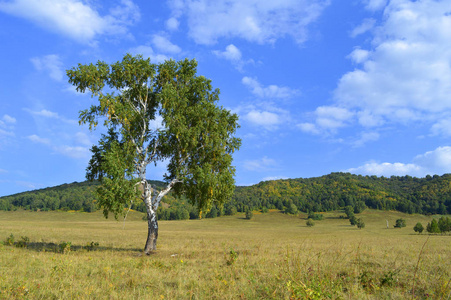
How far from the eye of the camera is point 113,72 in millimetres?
25438

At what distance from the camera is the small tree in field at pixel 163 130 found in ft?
76.7

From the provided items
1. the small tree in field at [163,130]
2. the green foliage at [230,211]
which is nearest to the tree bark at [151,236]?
the small tree in field at [163,130]

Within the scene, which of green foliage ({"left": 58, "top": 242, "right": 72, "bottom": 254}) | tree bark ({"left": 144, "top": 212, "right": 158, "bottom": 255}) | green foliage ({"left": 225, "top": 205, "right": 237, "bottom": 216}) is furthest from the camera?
green foliage ({"left": 225, "top": 205, "right": 237, "bottom": 216})

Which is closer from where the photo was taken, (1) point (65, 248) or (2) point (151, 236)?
(1) point (65, 248)

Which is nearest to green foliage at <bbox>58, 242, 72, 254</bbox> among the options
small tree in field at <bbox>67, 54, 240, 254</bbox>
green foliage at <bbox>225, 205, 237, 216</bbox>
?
small tree in field at <bbox>67, 54, 240, 254</bbox>

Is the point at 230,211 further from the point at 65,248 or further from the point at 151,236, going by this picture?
the point at 65,248

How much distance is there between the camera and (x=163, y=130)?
2414 cm

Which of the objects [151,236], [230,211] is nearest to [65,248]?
[151,236]

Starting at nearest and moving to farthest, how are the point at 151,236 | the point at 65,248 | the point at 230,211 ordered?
the point at 65,248
the point at 151,236
the point at 230,211

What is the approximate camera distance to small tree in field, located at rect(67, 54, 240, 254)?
23.4 meters

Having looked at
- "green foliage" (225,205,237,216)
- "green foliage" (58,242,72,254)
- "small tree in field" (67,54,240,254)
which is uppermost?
"small tree in field" (67,54,240,254)

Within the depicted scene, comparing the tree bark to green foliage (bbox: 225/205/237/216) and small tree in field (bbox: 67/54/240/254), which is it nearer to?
small tree in field (bbox: 67/54/240/254)

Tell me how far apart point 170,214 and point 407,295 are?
16427 cm

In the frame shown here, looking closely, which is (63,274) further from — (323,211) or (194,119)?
(323,211)
